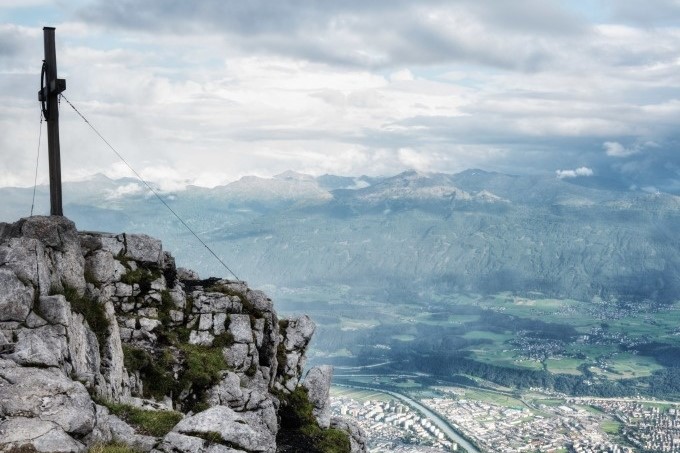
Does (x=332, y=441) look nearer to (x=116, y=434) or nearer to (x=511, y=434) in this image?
(x=116, y=434)

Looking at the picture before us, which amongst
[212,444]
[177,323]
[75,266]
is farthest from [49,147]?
[212,444]

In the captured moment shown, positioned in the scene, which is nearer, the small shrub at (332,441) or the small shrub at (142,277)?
the small shrub at (142,277)

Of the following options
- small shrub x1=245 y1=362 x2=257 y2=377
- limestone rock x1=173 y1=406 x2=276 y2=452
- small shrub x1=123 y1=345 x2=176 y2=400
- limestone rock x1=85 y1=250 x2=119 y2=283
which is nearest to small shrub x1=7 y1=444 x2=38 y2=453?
limestone rock x1=173 y1=406 x2=276 y2=452

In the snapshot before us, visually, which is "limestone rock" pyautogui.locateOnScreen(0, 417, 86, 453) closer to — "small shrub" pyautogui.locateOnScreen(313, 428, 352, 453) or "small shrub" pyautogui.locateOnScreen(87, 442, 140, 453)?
"small shrub" pyautogui.locateOnScreen(87, 442, 140, 453)

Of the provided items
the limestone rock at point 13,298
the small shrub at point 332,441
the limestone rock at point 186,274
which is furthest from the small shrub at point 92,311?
the limestone rock at point 186,274

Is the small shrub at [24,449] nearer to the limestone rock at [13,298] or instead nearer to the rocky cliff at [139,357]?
the rocky cliff at [139,357]

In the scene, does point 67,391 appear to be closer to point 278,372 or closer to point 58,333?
point 58,333
